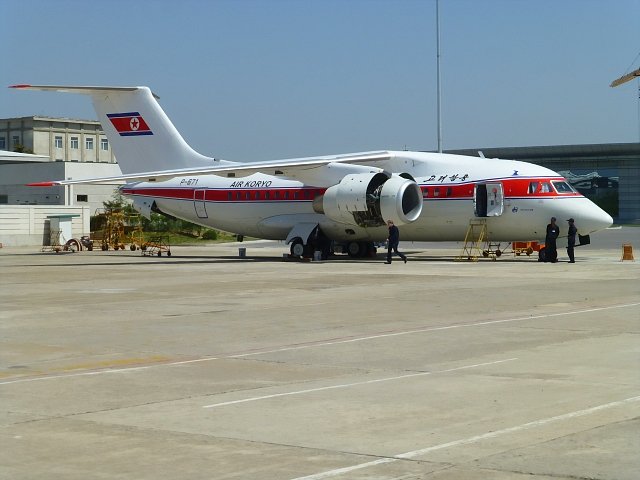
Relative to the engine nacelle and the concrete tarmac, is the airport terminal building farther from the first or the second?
the concrete tarmac

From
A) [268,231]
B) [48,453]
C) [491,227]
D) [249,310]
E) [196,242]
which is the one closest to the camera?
[48,453]

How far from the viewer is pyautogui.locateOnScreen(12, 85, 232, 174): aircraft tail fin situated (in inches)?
1503

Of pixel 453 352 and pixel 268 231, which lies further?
pixel 268 231

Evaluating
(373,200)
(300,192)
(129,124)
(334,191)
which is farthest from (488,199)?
(129,124)

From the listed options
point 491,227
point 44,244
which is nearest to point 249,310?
point 491,227

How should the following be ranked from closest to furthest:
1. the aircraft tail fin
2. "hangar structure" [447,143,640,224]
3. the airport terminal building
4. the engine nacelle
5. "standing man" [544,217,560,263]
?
"standing man" [544,217,560,263] → the engine nacelle → the aircraft tail fin → the airport terminal building → "hangar structure" [447,143,640,224]

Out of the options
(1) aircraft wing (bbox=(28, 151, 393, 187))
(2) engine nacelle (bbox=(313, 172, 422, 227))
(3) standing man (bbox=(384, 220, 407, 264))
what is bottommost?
(3) standing man (bbox=(384, 220, 407, 264))

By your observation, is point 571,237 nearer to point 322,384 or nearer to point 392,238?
point 392,238

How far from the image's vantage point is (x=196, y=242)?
58781 mm

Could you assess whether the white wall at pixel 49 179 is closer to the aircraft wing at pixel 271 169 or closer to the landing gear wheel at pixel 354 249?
the aircraft wing at pixel 271 169

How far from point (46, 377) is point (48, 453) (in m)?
3.46

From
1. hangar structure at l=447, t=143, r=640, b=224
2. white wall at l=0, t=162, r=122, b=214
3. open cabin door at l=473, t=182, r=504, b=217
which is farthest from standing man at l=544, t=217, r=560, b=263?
hangar structure at l=447, t=143, r=640, b=224

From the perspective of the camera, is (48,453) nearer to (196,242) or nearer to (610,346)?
(610,346)

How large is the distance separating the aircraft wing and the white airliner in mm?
45
